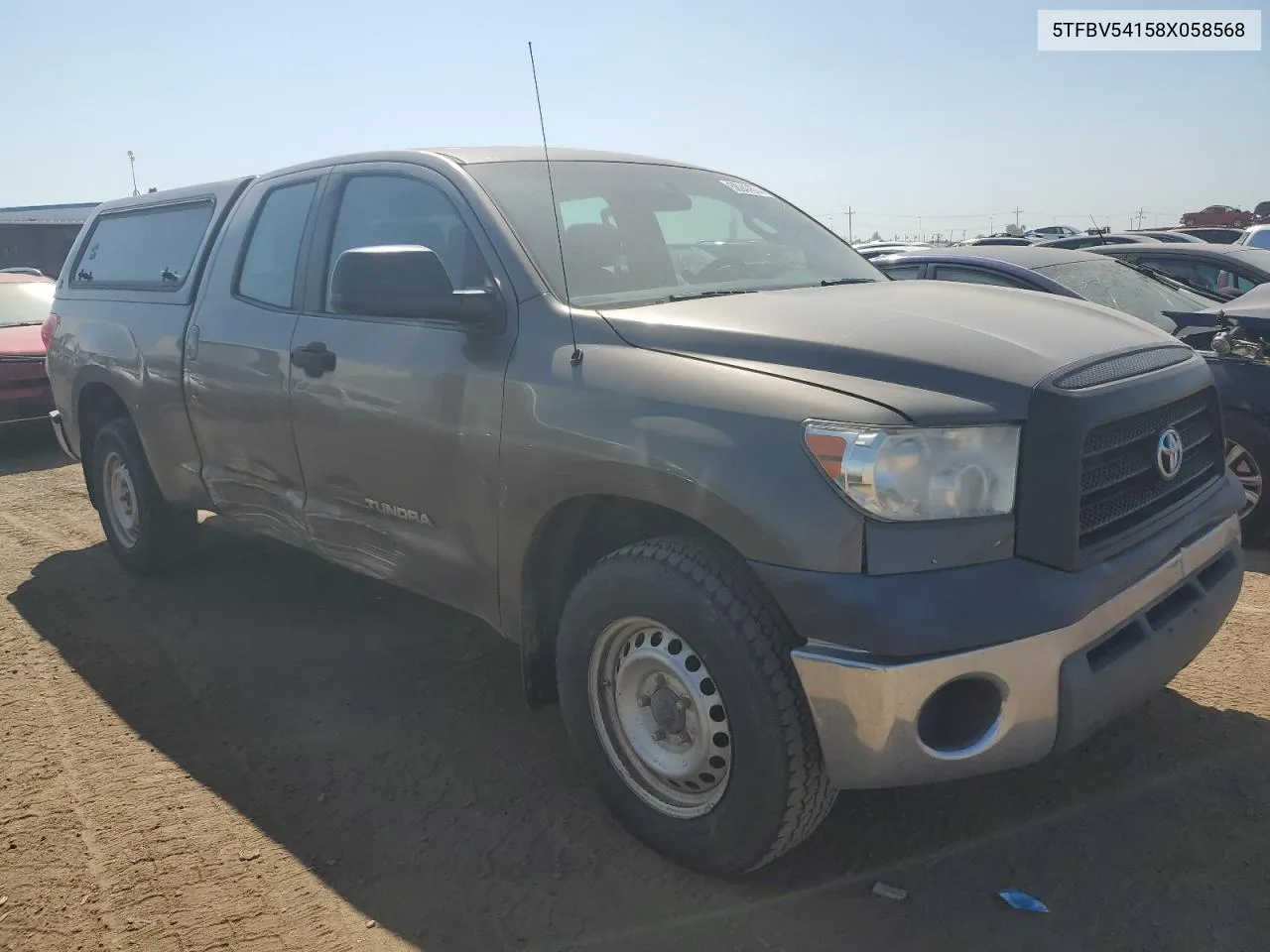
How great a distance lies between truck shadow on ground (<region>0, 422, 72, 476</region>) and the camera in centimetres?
884

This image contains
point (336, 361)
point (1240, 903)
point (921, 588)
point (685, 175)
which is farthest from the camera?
point (685, 175)

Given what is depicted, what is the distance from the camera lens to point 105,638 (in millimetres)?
4633

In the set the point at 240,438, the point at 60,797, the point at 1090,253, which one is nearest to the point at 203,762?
the point at 60,797

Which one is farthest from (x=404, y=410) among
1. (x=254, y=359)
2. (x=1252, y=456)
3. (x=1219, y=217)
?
(x=1219, y=217)

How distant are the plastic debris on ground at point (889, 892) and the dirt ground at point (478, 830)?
26mm

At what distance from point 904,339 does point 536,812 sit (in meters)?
1.74

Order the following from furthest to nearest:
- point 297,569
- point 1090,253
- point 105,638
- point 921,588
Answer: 1. point 1090,253
2. point 297,569
3. point 105,638
4. point 921,588

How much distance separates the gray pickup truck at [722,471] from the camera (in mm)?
2283

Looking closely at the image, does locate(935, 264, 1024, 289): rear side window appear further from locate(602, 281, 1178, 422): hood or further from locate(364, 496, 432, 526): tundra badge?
locate(364, 496, 432, 526): tundra badge

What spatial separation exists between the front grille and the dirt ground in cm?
89

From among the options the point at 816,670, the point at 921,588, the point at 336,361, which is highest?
the point at 336,361

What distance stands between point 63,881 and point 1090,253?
6.75 meters

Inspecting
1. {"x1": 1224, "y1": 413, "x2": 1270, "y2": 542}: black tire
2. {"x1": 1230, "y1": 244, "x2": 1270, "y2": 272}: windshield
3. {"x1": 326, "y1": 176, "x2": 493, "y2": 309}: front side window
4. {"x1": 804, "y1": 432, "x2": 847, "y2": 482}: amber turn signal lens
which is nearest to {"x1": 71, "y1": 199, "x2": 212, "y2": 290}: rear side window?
{"x1": 326, "y1": 176, "x2": 493, "y2": 309}: front side window

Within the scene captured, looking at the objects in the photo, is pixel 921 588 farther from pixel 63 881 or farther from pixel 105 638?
pixel 105 638
